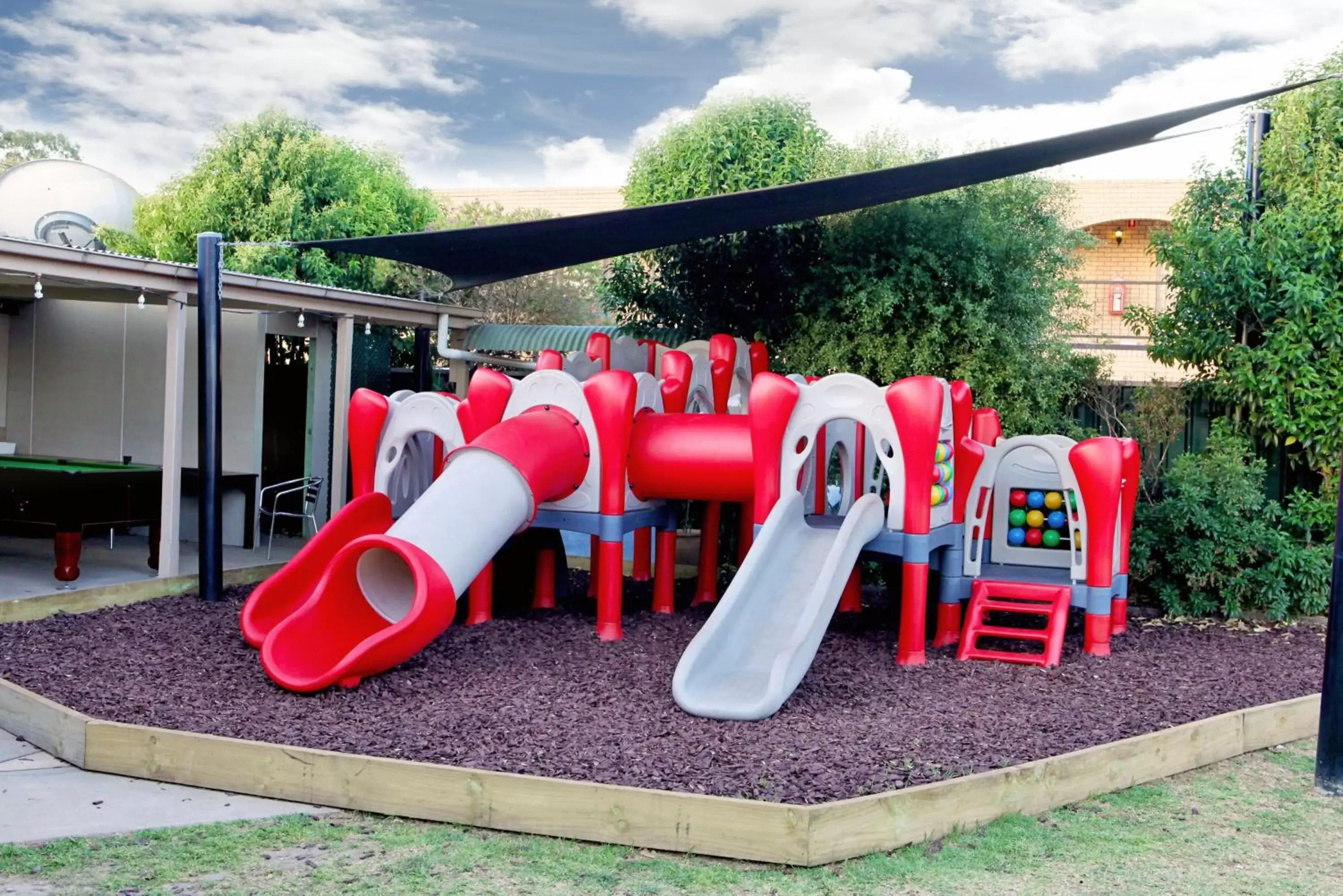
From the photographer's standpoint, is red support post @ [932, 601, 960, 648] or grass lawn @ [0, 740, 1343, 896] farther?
red support post @ [932, 601, 960, 648]

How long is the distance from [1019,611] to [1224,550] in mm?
1887

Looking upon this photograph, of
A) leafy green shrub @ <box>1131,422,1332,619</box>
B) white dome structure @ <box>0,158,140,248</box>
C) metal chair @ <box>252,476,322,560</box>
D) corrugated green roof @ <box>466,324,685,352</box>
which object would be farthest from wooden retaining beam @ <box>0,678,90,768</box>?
white dome structure @ <box>0,158,140,248</box>

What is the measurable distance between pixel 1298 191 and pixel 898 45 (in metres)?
16.6

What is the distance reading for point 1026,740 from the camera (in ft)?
17.3

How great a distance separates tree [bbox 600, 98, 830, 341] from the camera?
1102 cm

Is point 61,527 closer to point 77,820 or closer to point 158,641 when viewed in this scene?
point 158,641

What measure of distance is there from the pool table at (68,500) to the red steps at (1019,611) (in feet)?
17.7

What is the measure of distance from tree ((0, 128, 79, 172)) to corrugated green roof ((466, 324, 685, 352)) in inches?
1285

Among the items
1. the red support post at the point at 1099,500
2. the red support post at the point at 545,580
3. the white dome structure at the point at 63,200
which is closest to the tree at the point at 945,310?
the red support post at the point at 1099,500

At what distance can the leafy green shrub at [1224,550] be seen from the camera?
328 inches

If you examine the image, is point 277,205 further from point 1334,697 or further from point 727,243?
point 1334,697

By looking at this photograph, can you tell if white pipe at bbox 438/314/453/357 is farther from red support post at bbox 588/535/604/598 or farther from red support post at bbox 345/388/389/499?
red support post at bbox 345/388/389/499

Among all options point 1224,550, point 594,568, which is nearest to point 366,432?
point 594,568

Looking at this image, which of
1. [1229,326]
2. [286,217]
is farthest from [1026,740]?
[286,217]
